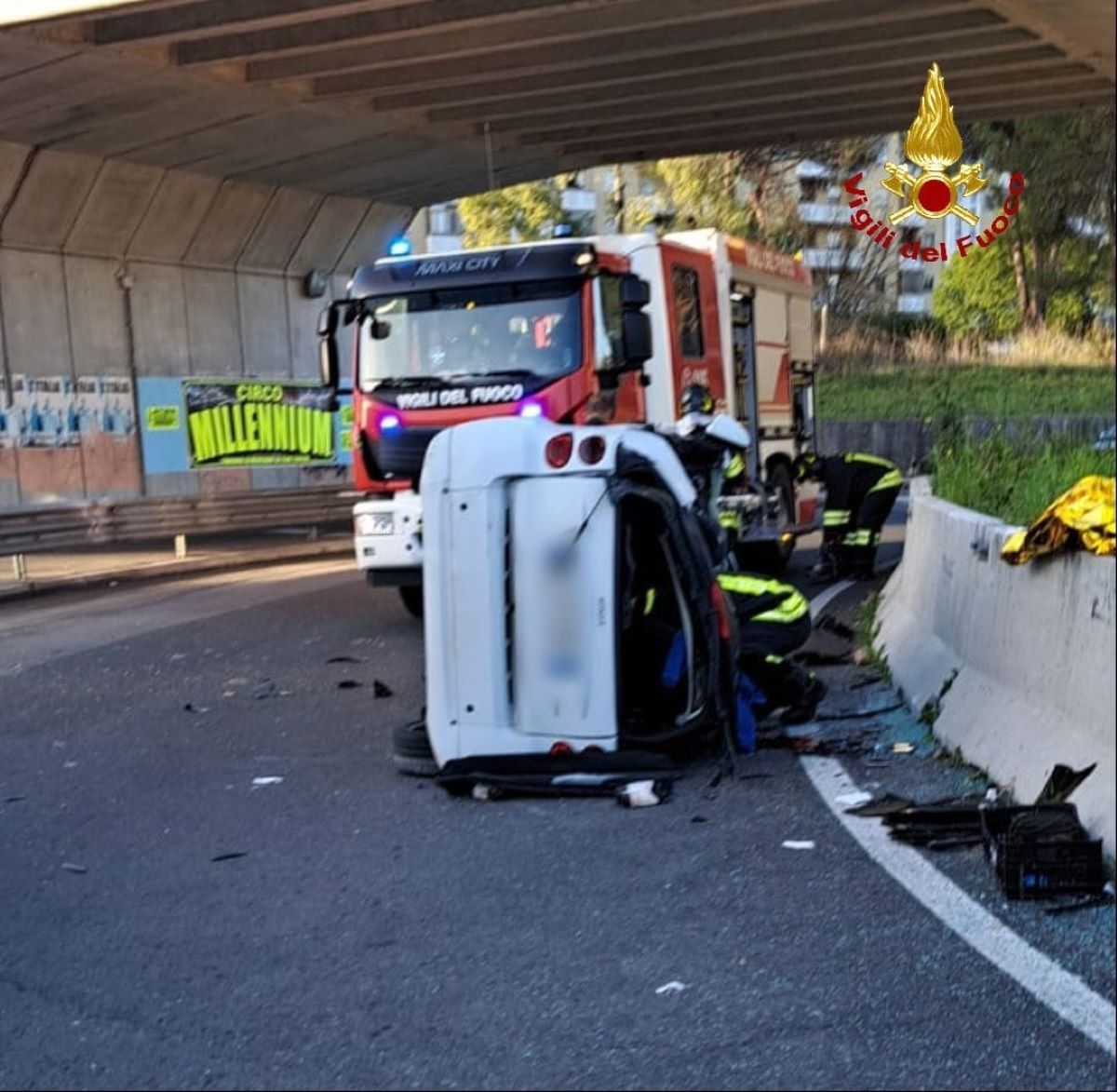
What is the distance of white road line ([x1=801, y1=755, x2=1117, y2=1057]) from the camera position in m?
3.53

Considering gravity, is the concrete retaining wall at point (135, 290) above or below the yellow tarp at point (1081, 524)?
above

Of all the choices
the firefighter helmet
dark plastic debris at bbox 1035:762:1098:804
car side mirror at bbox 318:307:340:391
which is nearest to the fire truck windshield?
car side mirror at bbox 318:307:340:391

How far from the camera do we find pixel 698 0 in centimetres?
1227

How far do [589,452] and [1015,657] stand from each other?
2055 mm

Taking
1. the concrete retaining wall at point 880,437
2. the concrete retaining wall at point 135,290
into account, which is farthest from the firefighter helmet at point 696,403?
the concrete retaining wall at point 135,290

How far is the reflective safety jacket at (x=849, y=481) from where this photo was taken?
12.8 m

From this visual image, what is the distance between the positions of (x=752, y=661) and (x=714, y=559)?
65 cm

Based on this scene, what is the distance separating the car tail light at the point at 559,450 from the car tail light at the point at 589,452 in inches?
1.7

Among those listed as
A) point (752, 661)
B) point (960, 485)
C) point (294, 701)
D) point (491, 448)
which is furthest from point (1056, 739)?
point (294, 701)

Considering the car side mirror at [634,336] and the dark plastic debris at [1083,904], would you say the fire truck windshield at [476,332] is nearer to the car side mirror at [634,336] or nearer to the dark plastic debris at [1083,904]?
the car side mirror at [634,336]

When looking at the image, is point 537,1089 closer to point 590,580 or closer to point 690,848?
point 690,848

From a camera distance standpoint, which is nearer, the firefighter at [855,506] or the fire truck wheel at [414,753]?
the fire truck wheel at [414,753]

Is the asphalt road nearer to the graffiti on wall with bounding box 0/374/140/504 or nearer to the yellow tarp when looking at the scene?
the yellow tarp

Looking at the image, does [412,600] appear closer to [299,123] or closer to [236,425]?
[299,123]
